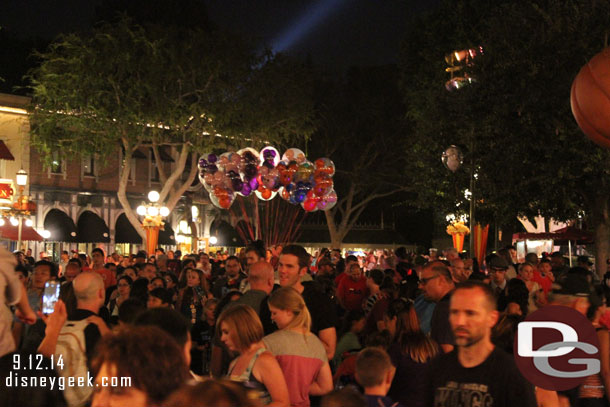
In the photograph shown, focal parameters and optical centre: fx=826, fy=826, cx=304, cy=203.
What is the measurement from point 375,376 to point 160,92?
26.9 metres

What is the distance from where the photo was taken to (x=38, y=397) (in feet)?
13.5

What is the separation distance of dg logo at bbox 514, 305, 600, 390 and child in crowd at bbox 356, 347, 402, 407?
0.81 m

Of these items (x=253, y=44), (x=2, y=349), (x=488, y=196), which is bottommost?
(x=2, y=349)

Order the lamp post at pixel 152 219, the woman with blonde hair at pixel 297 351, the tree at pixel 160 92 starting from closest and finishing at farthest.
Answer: the woman with blonde hair at pixel 297 351
the lamp post at pixel 152 219
the tree at pixel 160 92

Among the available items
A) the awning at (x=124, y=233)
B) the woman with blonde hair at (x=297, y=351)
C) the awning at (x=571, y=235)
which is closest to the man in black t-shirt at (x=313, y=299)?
the woman with blonde hair at (x=297, y=351)

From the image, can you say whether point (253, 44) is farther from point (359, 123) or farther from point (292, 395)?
point (292, 395)

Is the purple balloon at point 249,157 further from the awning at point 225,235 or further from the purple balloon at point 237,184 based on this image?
the awning at point 225,235

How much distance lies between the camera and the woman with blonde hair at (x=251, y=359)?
17.1ft

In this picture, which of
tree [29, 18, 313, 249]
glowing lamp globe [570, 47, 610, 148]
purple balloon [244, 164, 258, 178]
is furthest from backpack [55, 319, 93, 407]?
tree [29, 18, 313, 249]

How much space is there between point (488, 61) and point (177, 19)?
95.7ft

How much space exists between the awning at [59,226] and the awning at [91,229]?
80 centimetres

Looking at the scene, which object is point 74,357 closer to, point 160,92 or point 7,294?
point 7,294

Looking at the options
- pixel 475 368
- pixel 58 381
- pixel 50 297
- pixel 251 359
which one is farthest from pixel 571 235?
pixel 58 381

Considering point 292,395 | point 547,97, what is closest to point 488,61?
point 547,97
